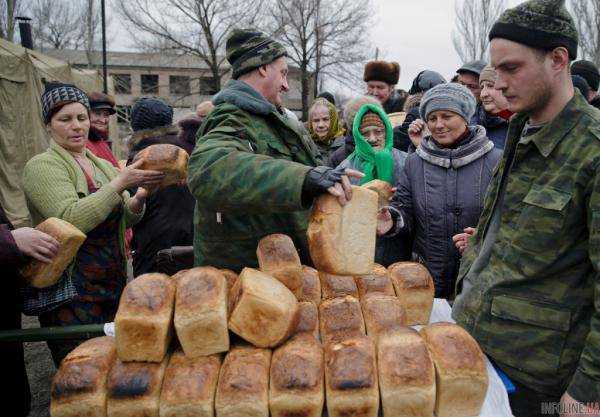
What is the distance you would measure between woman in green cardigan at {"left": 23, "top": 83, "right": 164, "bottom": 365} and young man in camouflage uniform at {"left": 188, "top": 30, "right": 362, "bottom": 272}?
746mm

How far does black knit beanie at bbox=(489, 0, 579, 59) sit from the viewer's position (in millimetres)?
1646

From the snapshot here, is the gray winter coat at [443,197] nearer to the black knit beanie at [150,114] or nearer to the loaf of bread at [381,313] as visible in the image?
the loaf of bread at [381,313]

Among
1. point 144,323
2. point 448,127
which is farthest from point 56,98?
point 448,127

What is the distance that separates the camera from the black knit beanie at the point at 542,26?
5.40ft

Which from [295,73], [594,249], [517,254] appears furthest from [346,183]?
[295,73]

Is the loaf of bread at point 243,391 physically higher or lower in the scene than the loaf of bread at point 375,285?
lower

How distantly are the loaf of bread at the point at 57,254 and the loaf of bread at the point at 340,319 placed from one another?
121cm

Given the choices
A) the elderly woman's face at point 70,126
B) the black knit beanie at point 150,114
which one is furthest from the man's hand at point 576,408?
the black knit beanie at point 150,114

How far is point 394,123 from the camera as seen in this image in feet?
17.2

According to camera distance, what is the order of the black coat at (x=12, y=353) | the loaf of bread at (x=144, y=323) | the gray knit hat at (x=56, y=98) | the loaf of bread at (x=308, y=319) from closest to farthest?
the loaf of bread at (x=144, y=323) → the loaf of bread at (x=308, y=319) → the black coat at (x=12, y=353) → the gray knit hat at (x=56, y=98)

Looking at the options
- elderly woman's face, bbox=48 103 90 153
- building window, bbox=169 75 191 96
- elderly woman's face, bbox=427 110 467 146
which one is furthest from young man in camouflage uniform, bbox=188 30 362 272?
building window, bbox=169 75 191 96

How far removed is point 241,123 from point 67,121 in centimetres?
162

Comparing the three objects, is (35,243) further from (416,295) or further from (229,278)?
(416,295)

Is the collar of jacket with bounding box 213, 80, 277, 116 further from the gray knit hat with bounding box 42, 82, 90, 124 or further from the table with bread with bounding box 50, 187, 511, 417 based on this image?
the gray knit hat with bounding box 42, 82, 90, 124
